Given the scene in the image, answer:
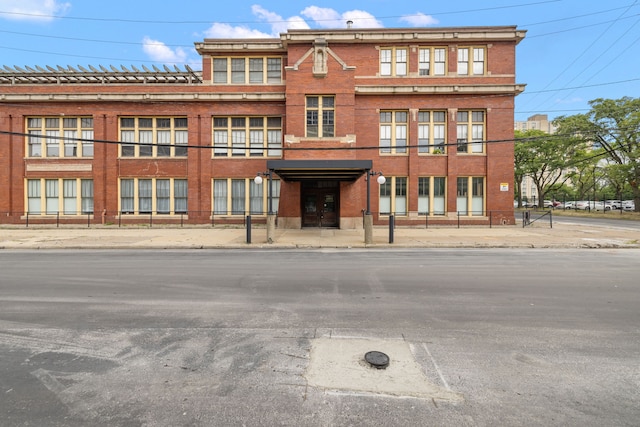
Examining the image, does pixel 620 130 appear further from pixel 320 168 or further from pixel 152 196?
pixel 152 196

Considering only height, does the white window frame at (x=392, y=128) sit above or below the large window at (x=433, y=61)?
below

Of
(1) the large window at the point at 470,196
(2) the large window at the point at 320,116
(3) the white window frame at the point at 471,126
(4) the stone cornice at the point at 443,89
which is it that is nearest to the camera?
(2) the large window at the point at 320,116

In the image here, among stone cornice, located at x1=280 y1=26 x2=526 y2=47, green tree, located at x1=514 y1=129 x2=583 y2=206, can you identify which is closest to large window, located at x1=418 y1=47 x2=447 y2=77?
stone cornice, located at x1=280 y1=26 x2=526 y2=47

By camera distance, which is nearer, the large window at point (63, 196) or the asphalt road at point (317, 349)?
the asphalt road at point (317, 349)

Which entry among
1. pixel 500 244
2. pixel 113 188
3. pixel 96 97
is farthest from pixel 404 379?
pixel 96 97

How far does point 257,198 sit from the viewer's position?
2361cm

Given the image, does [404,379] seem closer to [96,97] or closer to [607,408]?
[607,408]

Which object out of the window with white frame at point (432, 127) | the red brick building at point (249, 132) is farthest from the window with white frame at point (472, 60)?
the window with white frame at point (432, 127)

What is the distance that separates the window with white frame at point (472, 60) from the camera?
23156mm

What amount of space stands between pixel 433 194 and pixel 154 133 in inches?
805

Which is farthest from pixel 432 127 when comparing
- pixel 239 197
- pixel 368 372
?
pixel 368 372

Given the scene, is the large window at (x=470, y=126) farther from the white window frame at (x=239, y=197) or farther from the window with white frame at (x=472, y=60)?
the white window frame at (x=239, y=197)

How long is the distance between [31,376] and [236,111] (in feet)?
71.9

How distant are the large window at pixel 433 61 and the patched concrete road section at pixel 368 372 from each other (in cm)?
2340
